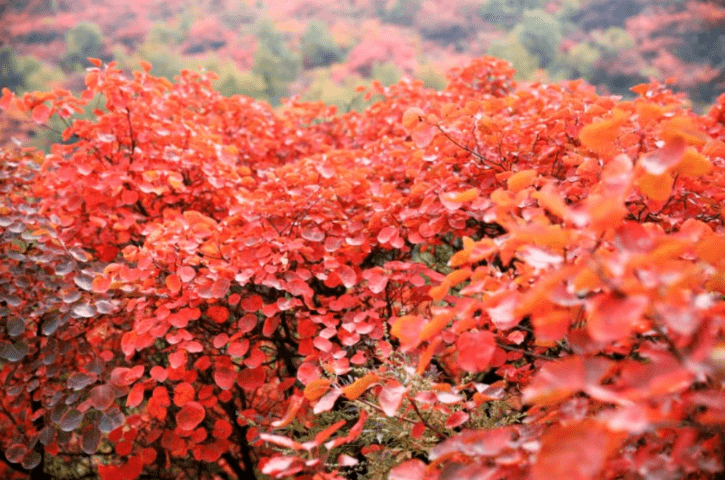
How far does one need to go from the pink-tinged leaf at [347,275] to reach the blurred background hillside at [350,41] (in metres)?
9.30

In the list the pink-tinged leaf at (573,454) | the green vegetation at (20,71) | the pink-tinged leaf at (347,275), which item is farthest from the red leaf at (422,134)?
the green vegetation at (20,71)

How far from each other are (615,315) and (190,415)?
49.4 inches

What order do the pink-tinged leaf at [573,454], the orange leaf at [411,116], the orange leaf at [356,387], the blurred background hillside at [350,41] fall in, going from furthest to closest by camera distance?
1. the blurred background hillside at [350,41]
2. the orange leaf at [411,116]
3. the orange leaf at [356,387]
4. the pink-tinged leaf at [573,454]

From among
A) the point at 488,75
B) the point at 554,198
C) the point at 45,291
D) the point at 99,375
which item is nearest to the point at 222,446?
the point at 99,375

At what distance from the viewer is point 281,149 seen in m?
3.00

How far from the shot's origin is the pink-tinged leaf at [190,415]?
139cm

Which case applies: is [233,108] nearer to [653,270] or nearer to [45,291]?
[45,291]

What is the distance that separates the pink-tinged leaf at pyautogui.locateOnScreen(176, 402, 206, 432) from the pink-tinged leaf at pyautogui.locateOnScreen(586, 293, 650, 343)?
1200mm

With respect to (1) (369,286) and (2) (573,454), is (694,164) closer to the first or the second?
(2) (573,454)

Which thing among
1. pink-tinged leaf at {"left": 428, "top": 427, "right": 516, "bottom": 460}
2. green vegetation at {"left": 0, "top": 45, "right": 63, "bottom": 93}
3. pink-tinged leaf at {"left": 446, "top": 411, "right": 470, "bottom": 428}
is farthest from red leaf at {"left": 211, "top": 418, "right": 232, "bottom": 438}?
green vegetation at {"left": 0, "top": 45, "right": 63, "bottom": 93}

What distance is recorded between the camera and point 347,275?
1.50 meters

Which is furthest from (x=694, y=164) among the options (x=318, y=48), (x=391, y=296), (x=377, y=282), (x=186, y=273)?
(x=318, y=48)

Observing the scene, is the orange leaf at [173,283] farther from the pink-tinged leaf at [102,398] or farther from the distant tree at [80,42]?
the distant tree at [80,42]

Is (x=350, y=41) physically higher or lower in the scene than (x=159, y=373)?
lower
